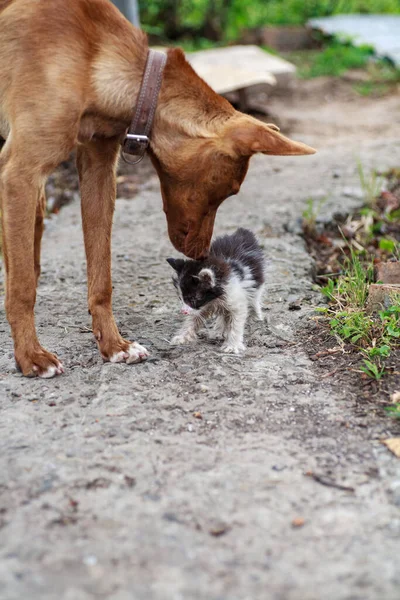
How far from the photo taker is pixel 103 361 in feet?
13.1

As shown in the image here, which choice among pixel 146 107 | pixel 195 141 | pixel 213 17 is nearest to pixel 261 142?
→ pixel 195 141

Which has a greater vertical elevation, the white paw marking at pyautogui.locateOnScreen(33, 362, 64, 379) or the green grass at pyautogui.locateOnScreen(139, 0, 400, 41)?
the white paw marking at pyautogui.locateOnScreen(33, 362, 64, 379)

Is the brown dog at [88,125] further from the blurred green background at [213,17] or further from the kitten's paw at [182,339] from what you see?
the blurred green background at [213,17]

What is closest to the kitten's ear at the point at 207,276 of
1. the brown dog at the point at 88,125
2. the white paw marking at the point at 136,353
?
the brown dog at the point at 88,125

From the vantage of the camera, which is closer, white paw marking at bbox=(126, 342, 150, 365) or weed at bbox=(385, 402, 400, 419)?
weed at bbox=(385, 402, 400, 419)

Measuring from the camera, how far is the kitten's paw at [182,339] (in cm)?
423

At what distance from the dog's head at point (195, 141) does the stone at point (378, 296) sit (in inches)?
41.0

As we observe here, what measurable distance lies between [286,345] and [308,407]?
30.7 inches

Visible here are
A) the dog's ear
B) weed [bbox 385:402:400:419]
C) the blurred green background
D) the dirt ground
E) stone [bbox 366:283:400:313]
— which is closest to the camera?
the dirt ground

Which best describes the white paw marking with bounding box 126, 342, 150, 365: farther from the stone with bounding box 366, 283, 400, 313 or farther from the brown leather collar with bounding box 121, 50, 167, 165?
the stone with bounding box 366, 283, 400, 313

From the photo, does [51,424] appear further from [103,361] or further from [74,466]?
[103,361]

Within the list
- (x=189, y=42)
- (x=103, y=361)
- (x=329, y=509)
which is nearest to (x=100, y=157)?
(x=103, y=361)

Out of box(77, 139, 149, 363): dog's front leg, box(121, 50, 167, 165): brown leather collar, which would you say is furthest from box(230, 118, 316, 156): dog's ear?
box(77, 139, 149, 363): dog's front leg

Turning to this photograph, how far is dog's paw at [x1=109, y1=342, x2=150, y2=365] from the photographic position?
12.9ft
